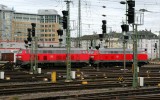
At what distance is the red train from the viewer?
53.8m

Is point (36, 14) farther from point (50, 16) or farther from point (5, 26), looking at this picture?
point (5, 26)

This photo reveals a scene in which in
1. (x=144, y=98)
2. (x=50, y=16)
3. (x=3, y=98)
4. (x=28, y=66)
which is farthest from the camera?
(x=50, y=16)

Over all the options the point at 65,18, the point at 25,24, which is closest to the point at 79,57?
the point at 65,18

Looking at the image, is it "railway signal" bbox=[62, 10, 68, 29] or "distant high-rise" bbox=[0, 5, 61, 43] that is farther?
"distant high-rise" bbox=[0, 5, 61, 43]

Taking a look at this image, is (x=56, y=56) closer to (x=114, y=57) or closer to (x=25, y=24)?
(x=114, y=57)

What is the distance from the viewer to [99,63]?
60.1 m

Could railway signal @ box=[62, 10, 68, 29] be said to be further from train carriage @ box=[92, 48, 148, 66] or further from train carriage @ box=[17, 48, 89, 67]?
train carriage @ box=[92, 48, 148, 66]

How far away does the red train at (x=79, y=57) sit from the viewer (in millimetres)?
53844

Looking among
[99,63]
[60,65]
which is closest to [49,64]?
[60,65]

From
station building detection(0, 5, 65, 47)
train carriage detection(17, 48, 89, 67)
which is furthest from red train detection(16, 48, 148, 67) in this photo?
station building detection(0, 5, 65, 47)

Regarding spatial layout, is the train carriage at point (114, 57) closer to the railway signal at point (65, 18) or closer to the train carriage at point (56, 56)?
the train carriage at point (56, 56)

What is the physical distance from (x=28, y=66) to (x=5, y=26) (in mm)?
90058

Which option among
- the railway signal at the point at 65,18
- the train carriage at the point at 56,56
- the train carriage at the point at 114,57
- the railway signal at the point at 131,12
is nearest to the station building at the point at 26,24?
the train carriage at the point at 114,57

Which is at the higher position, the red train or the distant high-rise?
the distant high-rise
